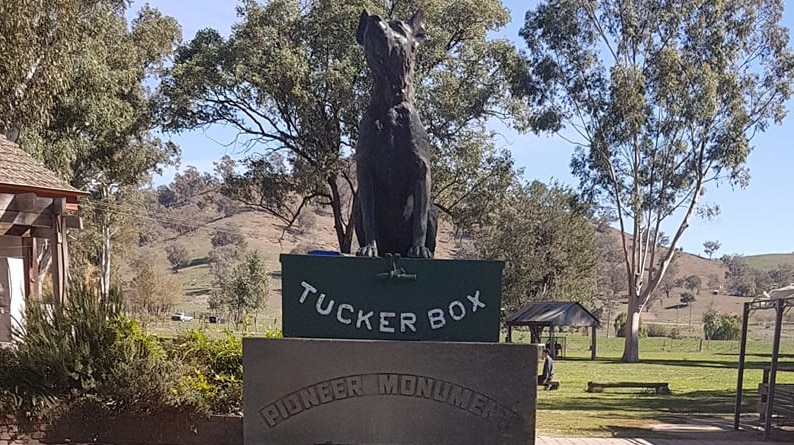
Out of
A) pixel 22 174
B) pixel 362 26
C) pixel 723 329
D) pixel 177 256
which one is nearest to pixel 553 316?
pixel 22 174

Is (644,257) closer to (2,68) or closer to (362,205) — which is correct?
(2,68)

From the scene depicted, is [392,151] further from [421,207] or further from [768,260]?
[768,260]

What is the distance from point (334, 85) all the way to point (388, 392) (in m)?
19.0

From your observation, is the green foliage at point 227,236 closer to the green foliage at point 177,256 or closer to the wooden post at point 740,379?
the green foliage at point 177,256

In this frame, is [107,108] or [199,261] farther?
[199,261]

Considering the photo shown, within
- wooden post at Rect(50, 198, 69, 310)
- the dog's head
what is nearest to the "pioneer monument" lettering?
the dog's head

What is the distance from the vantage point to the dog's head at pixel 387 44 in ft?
16.5

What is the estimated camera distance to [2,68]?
1487cm

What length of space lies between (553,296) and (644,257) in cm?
994

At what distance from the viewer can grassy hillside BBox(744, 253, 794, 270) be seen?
13605cm

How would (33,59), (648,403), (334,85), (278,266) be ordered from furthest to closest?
1. (278,266)
2. (334,85)
3. (33,59)
4. (648,403)

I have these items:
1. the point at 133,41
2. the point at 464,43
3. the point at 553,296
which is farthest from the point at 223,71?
the point at 553,296

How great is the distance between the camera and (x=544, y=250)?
42.8 meters

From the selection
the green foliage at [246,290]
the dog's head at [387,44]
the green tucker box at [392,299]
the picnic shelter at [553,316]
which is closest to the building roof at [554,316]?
the picnic shelter at [553,316]
